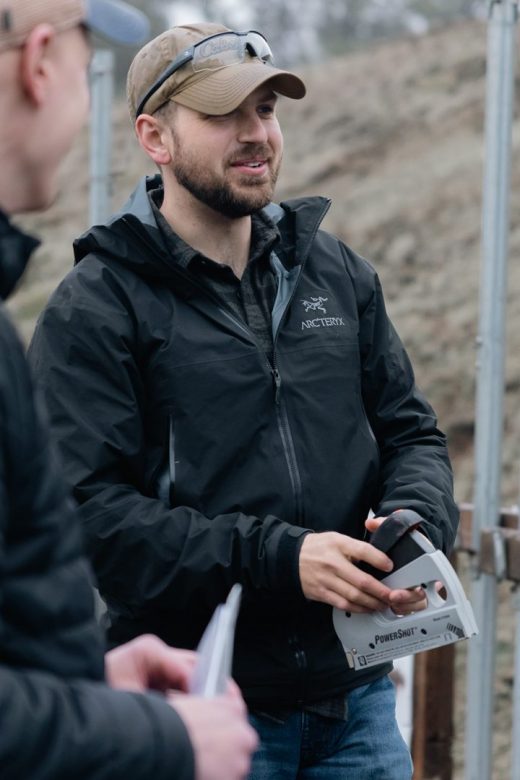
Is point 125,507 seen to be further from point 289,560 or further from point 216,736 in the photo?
point 216,736

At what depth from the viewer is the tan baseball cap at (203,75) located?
3.07 m

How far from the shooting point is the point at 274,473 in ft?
9.62

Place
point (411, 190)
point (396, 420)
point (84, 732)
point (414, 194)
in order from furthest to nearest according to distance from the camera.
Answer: point (411, 190), point (414, 194), point (396, 420), point (84, 732)

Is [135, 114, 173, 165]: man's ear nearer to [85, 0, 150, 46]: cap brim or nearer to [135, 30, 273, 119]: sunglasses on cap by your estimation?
[135, 30, 273, 119]: sunglasses on cap

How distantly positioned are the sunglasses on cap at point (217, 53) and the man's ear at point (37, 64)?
141cm

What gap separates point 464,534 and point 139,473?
2.34 m

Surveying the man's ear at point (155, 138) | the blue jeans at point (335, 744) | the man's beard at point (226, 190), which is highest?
the man's ear at point (155, 138)

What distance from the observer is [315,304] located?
315 cm

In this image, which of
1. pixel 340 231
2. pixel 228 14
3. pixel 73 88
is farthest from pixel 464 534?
pixel 228 14

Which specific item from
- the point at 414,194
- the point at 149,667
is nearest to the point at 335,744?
the point at 149,667

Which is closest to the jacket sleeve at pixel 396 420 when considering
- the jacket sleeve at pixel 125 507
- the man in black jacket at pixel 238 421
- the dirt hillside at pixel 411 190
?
the man in black jacket at pixel 238 421

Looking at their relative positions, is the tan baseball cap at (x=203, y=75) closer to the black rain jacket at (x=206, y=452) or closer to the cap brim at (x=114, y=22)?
the black rain jacket at (x=206, y=452)

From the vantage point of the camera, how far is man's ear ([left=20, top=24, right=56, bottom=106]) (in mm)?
1708

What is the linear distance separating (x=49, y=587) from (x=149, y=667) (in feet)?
0.96
